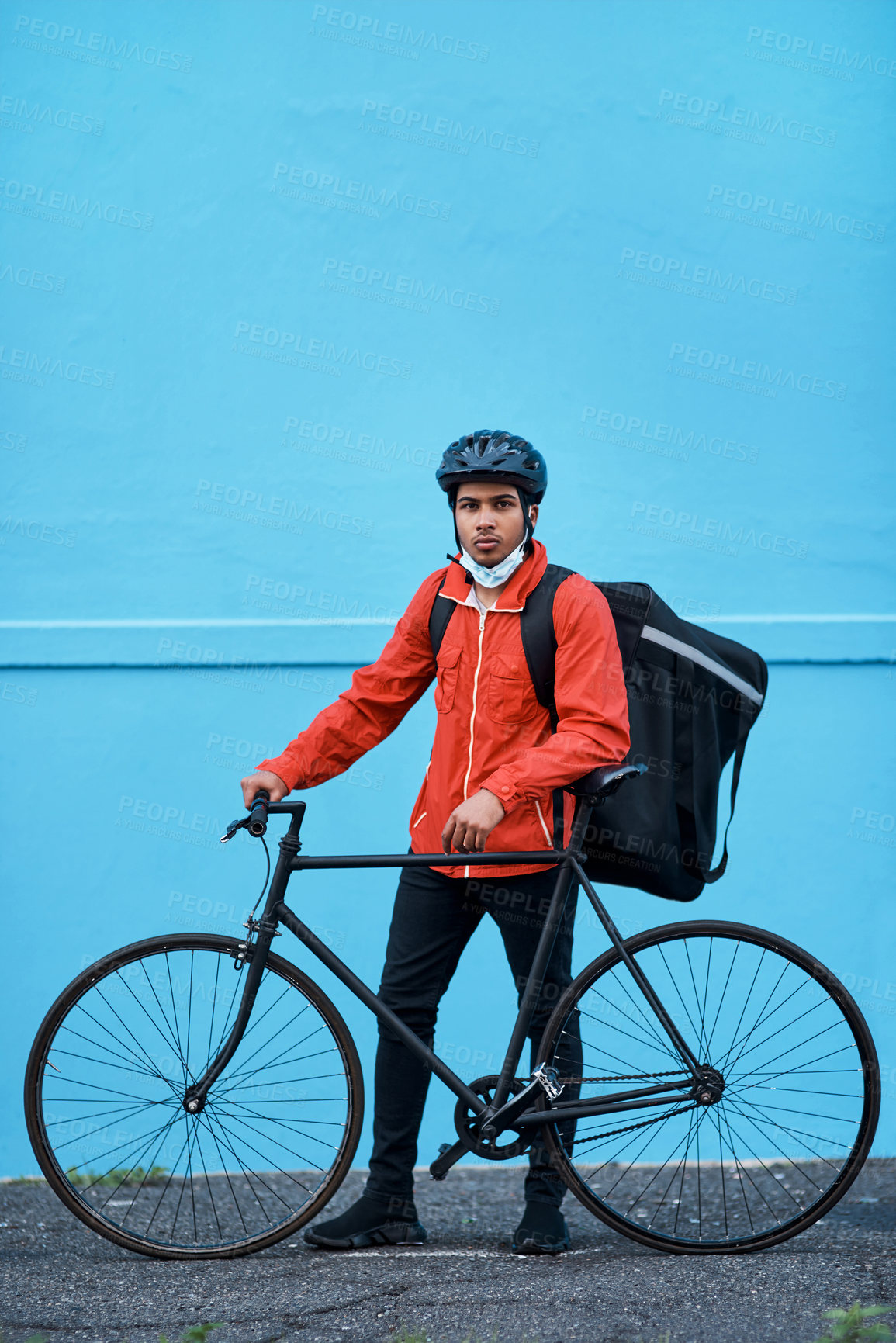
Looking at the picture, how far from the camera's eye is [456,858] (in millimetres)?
2615

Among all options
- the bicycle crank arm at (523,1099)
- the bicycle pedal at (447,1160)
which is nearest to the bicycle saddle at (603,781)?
the bicycle crank arm at (523,1099)

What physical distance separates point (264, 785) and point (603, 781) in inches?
33.1

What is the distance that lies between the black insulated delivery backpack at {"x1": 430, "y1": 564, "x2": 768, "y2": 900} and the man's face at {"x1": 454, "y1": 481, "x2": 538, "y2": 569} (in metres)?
0.14

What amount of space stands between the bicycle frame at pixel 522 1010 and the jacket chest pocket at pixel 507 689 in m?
0.28

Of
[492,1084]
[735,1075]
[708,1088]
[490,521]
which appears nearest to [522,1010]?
[492,1084]

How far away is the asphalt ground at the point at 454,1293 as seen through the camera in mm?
2283

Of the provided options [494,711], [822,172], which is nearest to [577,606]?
[494,711]

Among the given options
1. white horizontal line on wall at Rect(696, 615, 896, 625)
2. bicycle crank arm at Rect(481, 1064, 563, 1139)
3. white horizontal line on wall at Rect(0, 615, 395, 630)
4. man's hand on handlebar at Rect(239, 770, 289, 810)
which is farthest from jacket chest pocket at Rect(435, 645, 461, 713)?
white horizontal line on wall at Rect(696, 615, 896, 625)

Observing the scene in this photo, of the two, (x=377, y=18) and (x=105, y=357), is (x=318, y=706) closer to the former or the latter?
(x=105, y=357)

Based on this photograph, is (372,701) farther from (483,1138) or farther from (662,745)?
(483,1138)

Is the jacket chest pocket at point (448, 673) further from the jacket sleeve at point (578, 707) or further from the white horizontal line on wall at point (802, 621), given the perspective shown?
the white horizontal line on wall at point (802, 621)

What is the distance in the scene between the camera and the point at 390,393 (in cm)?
415

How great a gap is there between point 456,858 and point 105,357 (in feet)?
8.45

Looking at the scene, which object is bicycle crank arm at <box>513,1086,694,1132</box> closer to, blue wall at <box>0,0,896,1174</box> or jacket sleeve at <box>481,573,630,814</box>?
jacket sleeve at <box>481,573,630,814</box>
